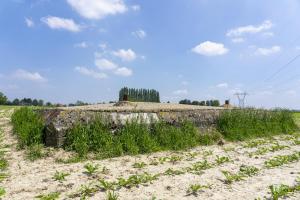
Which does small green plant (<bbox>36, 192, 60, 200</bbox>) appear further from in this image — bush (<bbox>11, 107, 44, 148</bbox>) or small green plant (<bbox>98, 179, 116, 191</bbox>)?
bush (<bbox>11, 107, 44, 148</bbox>)

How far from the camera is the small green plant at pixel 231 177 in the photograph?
4626 millimetres

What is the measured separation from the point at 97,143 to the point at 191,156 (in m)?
2.09

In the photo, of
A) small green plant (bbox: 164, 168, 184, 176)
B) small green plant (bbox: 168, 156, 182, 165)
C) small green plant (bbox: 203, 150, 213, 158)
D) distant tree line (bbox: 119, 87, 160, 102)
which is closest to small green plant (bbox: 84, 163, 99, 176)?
small green plant (bbox: 164, 168, 184, 176)

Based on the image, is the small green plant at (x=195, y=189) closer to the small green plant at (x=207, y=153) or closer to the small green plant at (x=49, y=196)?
the small green plant at (x=49, y=196)

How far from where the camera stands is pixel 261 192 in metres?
4.16

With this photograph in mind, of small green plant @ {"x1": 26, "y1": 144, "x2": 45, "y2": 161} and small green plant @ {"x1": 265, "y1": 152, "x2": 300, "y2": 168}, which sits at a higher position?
small green plant @ {"x1": 26, "y1": 144, "x2": 45, "y2": 161}

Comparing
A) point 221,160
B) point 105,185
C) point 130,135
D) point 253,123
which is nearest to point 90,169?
point 105,185

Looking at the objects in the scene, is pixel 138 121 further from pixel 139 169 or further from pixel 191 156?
pixel 139 169

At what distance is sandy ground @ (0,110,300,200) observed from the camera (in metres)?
4.03

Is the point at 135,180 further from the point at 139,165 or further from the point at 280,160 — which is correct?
the point at 280,160

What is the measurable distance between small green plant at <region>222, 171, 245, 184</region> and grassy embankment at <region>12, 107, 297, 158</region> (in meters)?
2.11

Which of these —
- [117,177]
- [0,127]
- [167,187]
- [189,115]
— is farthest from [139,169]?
[0,127]

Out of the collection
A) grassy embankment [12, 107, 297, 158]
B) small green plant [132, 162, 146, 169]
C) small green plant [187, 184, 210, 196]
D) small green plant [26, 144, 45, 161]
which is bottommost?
small green plant [187, 184, 210, 196]

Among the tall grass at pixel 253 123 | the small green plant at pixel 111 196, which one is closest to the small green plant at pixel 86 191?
the small green plant at pixel 111 196
